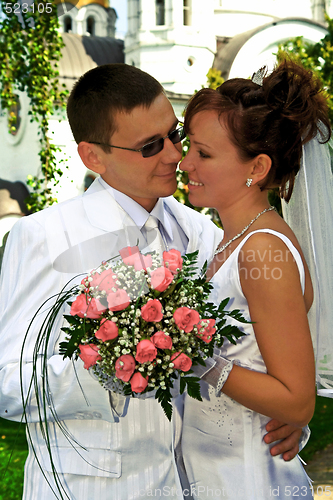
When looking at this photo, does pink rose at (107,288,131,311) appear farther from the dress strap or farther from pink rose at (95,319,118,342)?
the dress strap

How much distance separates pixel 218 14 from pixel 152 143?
21.2 m

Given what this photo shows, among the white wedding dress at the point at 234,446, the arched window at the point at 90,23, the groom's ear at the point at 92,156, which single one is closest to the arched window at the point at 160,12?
the arched window at the point at 90,23

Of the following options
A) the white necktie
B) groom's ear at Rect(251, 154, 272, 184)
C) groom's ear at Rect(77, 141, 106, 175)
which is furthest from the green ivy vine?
groom's ear at Rect(251, 154, 272, 184)

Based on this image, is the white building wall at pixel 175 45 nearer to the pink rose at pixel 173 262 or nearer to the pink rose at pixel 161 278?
the pink rose at pixel 173 262

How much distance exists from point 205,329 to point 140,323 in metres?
0.25

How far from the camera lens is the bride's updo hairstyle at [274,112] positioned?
241 centimetres

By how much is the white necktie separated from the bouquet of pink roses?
752 mm

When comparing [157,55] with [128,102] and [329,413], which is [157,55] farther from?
[128,102]

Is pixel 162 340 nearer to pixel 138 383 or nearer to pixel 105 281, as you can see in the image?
pixel 138 383

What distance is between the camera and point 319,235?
8.80 ft

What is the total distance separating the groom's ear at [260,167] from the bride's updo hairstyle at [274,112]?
0.10ft

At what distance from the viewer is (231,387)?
2.10 m

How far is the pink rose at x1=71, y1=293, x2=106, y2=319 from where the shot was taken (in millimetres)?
1832

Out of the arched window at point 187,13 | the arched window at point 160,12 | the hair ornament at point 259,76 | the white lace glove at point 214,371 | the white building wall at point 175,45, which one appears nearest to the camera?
the white lace glove at point 214,371
